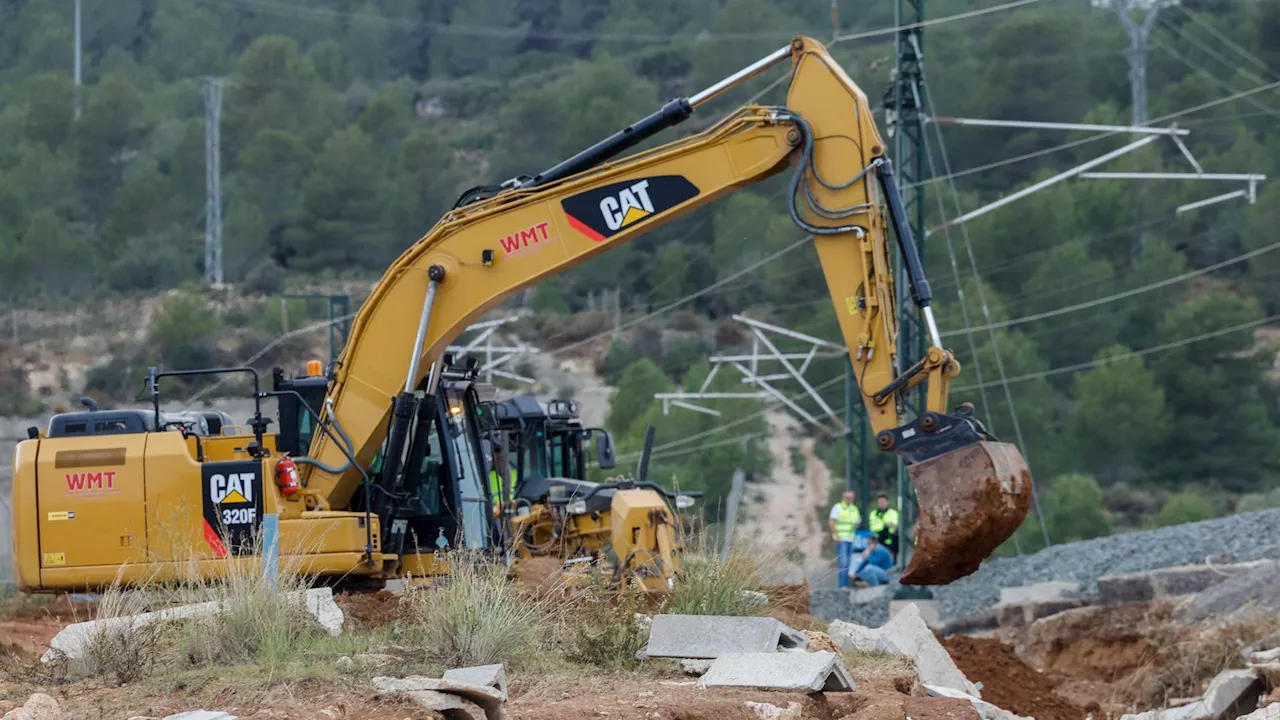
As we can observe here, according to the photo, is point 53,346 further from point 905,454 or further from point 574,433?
point 905,454

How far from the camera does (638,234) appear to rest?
14938mm

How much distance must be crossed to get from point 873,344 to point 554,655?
3.61m

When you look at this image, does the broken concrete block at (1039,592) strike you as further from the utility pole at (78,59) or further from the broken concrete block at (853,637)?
the utility pole at (78,59)

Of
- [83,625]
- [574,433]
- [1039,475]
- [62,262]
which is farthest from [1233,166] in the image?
[83,625]

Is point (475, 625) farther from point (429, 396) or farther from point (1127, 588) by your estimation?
point (1127, 588)

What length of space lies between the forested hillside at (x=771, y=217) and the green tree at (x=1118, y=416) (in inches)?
4.1

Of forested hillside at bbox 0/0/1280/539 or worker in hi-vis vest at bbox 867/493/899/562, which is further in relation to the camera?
forested hillside at bbox 0/0/1280/539

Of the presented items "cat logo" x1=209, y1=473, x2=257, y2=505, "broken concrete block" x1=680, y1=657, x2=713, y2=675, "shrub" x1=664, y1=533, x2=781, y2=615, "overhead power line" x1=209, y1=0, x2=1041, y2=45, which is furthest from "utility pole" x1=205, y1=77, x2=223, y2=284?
"overhead power line" x1=209, y1=0, x2=1041, y2=45

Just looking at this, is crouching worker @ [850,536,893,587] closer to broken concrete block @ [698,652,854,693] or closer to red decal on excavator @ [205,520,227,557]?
red decal on excavator @ [205,520,227,557]

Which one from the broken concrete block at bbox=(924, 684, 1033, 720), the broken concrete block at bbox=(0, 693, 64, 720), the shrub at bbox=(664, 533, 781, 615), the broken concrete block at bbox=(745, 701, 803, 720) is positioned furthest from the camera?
the shrub at bbox=(664, 533, 781, 615)

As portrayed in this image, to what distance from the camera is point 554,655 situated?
1155cm

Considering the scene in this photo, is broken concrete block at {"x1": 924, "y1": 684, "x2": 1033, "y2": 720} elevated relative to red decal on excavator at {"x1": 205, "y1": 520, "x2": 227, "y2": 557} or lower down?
lower down

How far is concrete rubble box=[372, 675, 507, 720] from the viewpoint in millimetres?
9023

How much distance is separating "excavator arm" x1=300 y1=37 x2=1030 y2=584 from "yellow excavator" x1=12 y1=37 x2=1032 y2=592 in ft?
0.05
